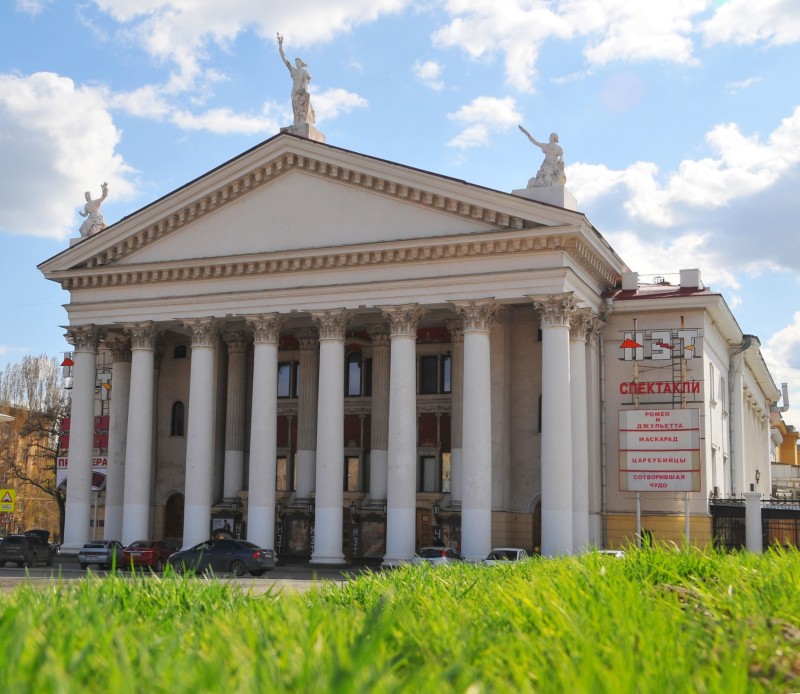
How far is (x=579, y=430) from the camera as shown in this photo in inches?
1459

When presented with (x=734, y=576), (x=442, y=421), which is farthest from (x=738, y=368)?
(x=734, y=576)

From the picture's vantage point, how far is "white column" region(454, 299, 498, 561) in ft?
117

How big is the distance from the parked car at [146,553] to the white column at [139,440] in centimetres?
169

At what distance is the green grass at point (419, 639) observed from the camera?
575cm

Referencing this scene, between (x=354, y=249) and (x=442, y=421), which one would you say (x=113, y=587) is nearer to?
(x=354, y=249)

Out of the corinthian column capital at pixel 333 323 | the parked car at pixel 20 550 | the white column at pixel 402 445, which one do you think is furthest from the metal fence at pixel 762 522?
the parked car at pixel 20 550

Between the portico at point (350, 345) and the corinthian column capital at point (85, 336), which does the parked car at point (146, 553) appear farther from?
the corinthian column capital at point (85, 336)

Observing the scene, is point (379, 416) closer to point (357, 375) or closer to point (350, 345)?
point (357, 375)

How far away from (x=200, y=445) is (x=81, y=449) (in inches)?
225

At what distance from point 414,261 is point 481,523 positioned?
9551mm

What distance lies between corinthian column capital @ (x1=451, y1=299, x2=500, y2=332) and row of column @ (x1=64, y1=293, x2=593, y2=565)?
35 mm

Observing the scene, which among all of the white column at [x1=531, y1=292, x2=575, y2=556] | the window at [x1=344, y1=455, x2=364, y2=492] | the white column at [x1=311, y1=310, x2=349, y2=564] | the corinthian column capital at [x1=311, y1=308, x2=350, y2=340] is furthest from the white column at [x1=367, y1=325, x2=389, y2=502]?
the white column at [x1=531, y1=292, x2=575, y2=556]

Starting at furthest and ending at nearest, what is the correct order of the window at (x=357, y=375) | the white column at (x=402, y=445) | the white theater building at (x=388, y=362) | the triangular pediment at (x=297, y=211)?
the window at (x=357, y=375), the triangular pediment at (x=297, y=211), the white column at (x=402, y=445), the white theater building at (x=388, y=362)

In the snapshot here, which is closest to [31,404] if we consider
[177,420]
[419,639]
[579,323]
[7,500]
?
[177,420]
